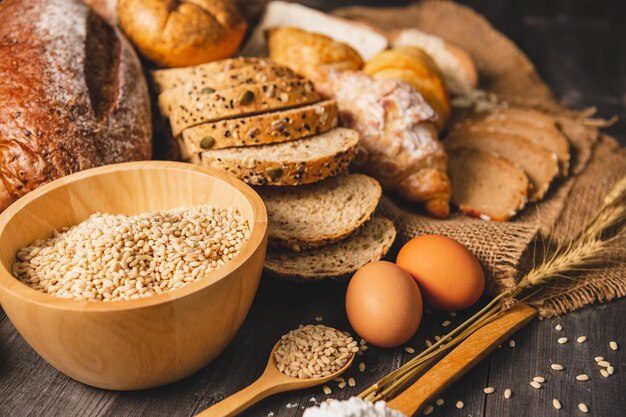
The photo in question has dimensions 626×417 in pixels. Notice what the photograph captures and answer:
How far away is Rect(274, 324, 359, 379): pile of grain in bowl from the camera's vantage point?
1815 mm

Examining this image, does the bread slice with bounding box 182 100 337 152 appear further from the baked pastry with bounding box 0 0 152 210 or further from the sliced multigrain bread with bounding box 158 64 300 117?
the baked pastry with bounding box 0 0 152 210

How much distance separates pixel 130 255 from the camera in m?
1.74

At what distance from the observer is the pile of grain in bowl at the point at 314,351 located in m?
1.82

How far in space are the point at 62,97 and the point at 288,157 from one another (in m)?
0.90

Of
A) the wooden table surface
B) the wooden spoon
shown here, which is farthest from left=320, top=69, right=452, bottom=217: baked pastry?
the wooden spoon

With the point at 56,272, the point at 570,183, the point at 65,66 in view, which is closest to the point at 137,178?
the point at 56,272

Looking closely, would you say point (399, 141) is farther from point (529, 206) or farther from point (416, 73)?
point (529, 206)

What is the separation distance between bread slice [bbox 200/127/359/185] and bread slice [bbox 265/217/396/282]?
10.9 inches

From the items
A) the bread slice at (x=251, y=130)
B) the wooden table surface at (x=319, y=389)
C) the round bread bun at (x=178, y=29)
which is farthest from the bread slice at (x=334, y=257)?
the round bread bun at (x=178, y=29)

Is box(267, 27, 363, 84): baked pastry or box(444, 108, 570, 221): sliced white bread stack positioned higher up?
box(267, 27, 363, 84): baked pastry

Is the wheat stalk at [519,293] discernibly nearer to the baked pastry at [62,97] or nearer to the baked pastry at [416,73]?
the baked pastry at [416,73]

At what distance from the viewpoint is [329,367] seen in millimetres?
1835

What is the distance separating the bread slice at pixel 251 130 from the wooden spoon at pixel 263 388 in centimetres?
88

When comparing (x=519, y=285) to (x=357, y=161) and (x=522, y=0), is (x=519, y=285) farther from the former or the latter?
(x=522, y=0)
